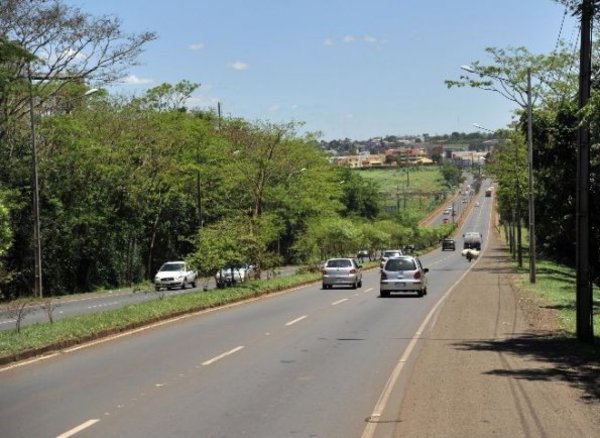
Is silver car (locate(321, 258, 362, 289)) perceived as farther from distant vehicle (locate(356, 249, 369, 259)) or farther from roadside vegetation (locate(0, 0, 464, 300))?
distant vehicle (locate(356, 249, 369, 259))

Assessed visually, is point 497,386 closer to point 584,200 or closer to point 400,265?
point 584,200

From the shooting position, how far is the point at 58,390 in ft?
33.7

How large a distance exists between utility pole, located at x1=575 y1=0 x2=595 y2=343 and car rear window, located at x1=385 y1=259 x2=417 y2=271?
15129 millimetres

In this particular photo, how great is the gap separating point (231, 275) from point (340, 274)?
6888 millimetres

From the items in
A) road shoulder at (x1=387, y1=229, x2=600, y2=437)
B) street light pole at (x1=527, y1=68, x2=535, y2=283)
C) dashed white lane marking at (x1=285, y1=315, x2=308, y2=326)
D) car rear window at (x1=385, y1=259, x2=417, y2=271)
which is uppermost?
street light pole at (x1=527, y1=68, x2=535, y2=283)

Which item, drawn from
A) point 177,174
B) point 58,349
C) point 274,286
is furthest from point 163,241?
point 58,349

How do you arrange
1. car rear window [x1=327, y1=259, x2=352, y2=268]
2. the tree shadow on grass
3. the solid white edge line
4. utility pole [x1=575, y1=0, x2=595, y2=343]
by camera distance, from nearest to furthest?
1. the solid white edge line
2. the tree shadow on grass
3. utility pole [x1=575, y1=0, x2=595, y2=343]
4. car rear window [x1=327, y1=259, x2=352, y2=268]

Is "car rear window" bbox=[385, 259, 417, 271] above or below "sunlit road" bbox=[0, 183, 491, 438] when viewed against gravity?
above

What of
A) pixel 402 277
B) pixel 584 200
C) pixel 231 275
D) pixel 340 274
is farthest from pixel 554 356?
pixel 340 274

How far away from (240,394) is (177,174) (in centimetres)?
4357

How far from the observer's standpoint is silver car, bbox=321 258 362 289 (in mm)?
37344

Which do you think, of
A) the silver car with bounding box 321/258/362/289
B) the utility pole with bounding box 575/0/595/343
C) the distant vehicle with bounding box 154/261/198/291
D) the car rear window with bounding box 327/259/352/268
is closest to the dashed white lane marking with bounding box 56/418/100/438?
the utility pole with bounding box 575/0/595/343

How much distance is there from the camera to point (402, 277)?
100.0 feet

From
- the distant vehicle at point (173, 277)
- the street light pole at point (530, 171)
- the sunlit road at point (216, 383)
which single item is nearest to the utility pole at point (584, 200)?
the sunlit road at point (216, 383)
